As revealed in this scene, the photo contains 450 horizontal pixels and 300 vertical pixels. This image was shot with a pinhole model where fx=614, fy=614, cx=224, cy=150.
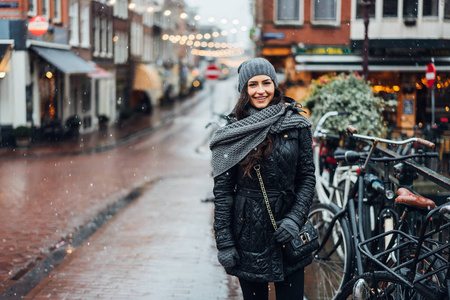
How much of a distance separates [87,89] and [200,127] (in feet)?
20.6

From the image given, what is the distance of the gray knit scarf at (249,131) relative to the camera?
11.1 ft

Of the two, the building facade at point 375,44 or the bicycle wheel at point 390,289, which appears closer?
the bicycle wheel at point 390,289

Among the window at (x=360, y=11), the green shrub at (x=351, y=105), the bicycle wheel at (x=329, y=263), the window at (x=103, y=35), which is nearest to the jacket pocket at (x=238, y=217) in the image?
the bicycle wheel at (x=329, y=263)

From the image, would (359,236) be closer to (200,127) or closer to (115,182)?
(115,182)

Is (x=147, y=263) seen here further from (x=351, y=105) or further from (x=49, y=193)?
(x=49, y=193)

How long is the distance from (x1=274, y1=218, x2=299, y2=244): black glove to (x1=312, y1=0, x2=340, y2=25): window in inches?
665

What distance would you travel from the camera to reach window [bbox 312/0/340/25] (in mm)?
19453

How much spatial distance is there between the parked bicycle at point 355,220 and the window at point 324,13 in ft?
48.6

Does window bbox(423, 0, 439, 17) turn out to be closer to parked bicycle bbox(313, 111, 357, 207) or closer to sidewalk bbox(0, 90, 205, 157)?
parked bicycle bbox(313, 111, 357, 207)

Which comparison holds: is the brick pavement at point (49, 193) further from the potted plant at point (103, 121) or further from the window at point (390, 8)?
the potted plant at point (103, 121)

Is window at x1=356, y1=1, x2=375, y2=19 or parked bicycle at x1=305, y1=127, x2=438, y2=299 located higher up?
window at x1=356, y1=1, x2=375, y2=19

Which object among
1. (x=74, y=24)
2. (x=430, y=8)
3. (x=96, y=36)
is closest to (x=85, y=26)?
(x=74, y=24)

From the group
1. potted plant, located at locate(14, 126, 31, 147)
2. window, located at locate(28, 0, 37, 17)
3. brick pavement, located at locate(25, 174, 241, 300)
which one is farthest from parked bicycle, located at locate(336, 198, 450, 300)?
window, located at locate(28, 0, 37, 17)

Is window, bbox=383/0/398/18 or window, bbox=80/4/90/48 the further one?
window, bbox=80/4/90/48
